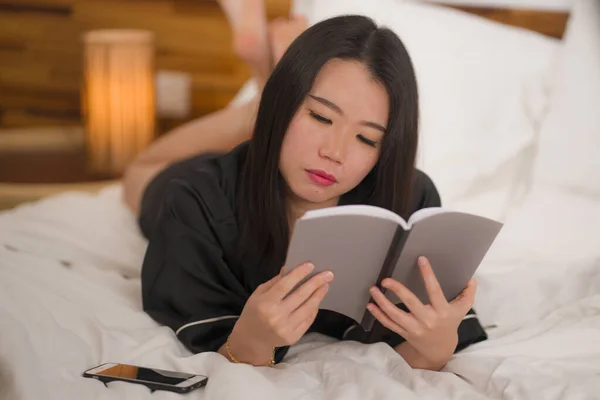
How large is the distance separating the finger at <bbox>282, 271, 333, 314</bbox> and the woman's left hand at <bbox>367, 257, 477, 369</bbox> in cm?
8

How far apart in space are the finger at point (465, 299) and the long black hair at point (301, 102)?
0.55 feet

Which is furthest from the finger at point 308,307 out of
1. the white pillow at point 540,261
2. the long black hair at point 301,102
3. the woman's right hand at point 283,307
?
the white pillow at point 540,261

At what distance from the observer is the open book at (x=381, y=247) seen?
2.91ft

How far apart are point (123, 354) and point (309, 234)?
1.21 feet

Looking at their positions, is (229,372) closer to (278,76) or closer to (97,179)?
(278,76)

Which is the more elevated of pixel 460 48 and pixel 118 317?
pixel 460 48

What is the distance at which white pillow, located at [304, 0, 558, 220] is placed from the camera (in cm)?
163

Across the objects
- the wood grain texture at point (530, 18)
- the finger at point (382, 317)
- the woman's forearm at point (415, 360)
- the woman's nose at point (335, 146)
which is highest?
the wood grain texture at point (530, 18)

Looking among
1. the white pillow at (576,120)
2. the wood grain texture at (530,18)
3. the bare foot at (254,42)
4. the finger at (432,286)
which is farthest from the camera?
the wood grain texture at (530,18)

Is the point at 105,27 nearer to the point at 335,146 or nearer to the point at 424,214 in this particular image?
the point at 335,146

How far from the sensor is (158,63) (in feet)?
8.45

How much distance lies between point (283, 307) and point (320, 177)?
7.8 inches

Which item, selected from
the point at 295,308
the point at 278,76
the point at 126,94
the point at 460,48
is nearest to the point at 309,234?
the point at 295,308

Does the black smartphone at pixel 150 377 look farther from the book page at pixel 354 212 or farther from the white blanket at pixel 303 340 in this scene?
the book page at pixel 354 212
